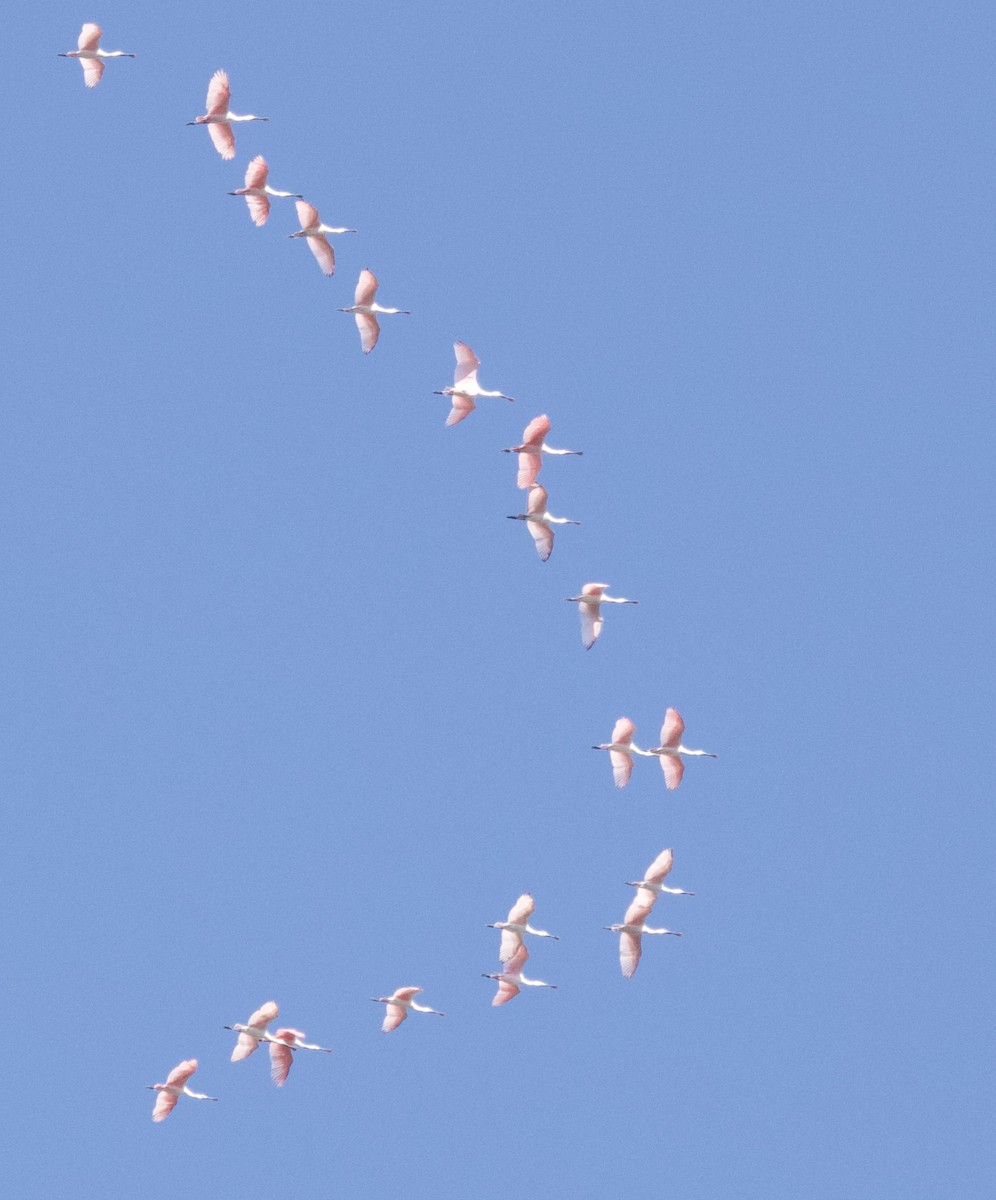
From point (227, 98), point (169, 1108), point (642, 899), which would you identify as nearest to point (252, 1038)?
point (169, 1108)

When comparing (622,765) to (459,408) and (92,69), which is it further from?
(92,69)

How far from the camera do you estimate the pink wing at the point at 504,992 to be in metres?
85.8

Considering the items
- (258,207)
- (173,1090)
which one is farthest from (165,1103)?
(258,207)

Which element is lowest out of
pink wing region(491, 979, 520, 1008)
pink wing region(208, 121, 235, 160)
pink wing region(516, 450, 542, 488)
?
pink wing region(491, 979, 520, 1008)

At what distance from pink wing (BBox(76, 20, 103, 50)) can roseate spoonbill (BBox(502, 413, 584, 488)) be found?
13576 millimetres

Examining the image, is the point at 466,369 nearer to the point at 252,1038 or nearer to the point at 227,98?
the point at 227,98

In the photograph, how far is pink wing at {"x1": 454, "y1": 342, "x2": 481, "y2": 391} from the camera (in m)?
83.6

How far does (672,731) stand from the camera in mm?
85688

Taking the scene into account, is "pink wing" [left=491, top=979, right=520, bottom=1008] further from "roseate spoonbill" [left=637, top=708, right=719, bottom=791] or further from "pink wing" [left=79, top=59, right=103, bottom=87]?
"pink wing" [left=79, top=59, right=103, bottom=87]

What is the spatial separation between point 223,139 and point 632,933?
65.2 feet

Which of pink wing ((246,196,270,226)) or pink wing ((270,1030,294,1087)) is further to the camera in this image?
pink wing ((246,196,270,226))

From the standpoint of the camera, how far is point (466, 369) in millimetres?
83688

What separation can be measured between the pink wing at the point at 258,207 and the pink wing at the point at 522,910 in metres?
16.2

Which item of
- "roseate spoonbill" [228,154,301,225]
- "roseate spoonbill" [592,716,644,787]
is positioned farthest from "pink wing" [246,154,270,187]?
"roseate spoonbill" [592,716,644,787]
